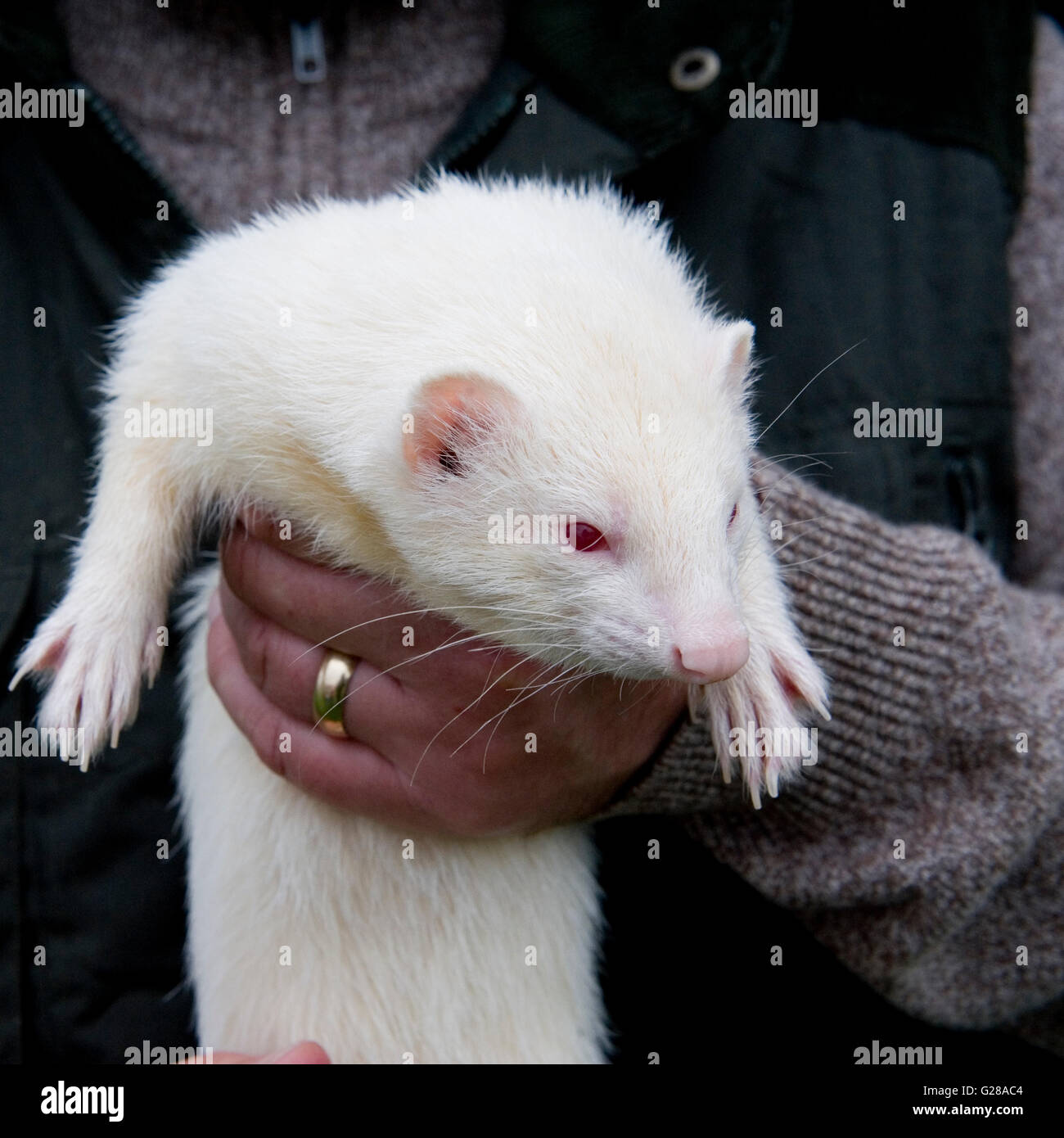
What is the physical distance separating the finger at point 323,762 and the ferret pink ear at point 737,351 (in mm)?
446

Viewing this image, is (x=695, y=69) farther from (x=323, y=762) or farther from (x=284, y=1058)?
(x=284, y=1058)

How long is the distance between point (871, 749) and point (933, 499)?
12.2 inches

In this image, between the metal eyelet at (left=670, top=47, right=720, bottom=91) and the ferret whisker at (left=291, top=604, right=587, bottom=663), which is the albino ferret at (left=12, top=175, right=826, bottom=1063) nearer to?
the ferret whisker at (left=291, top=604, right=587, bottom=663)

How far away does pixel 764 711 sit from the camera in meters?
0.90

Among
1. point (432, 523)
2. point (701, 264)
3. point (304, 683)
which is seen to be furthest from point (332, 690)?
point (701, 264)

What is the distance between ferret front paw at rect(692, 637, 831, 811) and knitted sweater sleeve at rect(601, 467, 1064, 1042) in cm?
2

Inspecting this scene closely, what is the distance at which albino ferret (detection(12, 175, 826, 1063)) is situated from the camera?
75 centimetres

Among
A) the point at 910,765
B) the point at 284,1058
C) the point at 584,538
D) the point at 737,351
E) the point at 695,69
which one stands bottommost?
the point at 284,1058

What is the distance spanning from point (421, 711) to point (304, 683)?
0.37ft

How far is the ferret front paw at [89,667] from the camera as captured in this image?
2.95ft

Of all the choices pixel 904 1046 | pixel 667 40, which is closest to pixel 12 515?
pixel 667 40

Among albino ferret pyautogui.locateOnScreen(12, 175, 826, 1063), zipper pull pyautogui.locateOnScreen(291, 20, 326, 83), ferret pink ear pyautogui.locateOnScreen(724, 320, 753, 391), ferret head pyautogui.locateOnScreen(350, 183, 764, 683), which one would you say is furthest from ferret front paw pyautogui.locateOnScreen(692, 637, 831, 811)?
zipper pull pyautogui.locateOnScreen(291, 20, 326, 83)

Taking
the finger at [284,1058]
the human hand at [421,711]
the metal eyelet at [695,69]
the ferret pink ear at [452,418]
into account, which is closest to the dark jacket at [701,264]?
the metal eyelet at [695,69]

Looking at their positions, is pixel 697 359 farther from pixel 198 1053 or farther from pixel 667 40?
pixel 198 1053
